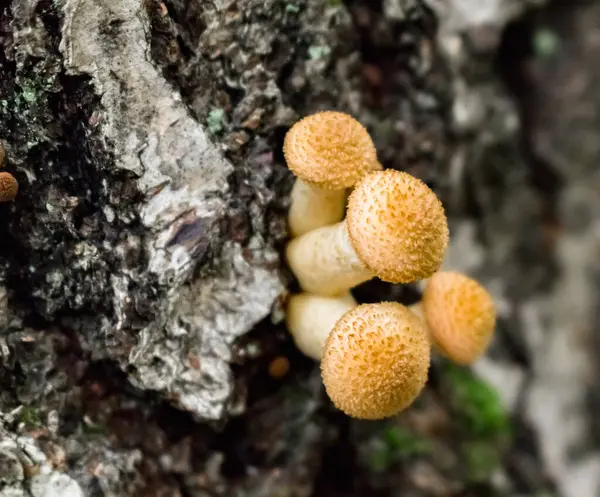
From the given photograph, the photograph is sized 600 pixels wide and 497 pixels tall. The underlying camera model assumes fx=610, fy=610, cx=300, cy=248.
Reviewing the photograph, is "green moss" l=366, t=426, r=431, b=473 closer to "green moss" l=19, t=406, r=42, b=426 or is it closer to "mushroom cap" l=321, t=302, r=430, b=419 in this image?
"mushroom cap" l=321, t=302, r=430, b=419

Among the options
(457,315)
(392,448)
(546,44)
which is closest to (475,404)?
(392,448)

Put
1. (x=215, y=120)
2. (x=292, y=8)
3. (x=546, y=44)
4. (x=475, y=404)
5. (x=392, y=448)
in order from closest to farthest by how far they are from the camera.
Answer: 1. (x=215, y=120)
2. (x=292, y=8)
3. (x=392, y=448)
4. (x=475, y=404)
5. (x=546, y=44)

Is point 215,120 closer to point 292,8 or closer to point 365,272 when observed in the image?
point 292,8

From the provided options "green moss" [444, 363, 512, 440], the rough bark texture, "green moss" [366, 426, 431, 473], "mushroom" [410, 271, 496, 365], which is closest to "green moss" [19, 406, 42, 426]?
the rough bark texture

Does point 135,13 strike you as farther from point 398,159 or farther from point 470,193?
point 470,193

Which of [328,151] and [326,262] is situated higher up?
[328,151]

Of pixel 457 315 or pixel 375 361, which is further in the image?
pixel 457 315

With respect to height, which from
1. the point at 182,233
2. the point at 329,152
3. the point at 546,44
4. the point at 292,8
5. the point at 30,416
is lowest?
the point at 546,44

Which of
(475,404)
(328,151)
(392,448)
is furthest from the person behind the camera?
(475,404)

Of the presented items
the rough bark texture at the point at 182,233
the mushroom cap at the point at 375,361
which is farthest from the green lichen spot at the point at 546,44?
the mushroom cap at the point at 375,361
